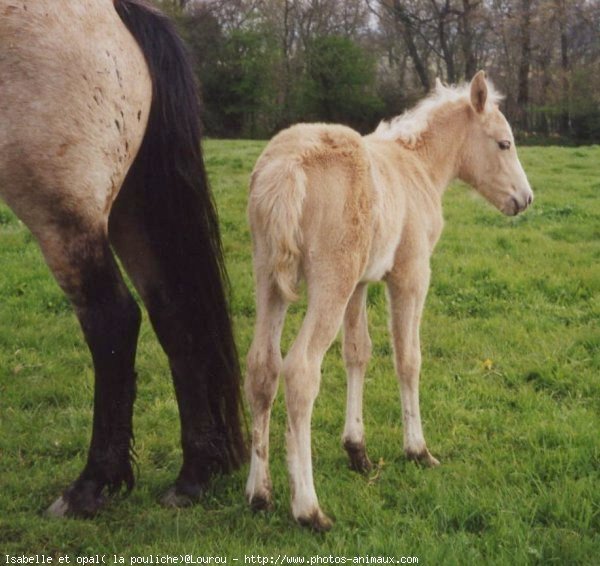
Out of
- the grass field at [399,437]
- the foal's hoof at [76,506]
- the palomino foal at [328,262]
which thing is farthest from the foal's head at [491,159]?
the foal's hoof at [76,506]

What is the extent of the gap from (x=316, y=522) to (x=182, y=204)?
159 centimetres

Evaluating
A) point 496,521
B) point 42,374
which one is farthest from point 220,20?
point 496,521

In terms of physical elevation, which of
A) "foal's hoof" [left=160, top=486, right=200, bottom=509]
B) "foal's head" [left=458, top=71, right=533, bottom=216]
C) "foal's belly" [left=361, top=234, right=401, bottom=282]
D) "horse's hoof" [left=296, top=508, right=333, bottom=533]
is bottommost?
"foal's hoof" [left=160, top=486, right=200, bottom=509]

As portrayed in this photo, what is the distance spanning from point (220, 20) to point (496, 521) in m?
30.7

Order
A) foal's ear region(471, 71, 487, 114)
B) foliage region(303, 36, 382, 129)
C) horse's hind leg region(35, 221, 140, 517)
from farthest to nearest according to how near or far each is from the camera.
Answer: foliage region(303, 36, 382, 129)
foal's ear region(471, 71, 487, 114)
horse's hind leg region(35, 221, 140, 517)

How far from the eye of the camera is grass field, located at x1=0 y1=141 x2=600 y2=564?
Answer: 2.81 metres

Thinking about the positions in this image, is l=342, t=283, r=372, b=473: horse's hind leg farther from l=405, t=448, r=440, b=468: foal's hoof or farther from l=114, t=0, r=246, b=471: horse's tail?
l=114, t=0, r=246, b=471: horse's tail

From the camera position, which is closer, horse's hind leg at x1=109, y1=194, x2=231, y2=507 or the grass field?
the grass field

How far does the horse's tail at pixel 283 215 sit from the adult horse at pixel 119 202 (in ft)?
1.59

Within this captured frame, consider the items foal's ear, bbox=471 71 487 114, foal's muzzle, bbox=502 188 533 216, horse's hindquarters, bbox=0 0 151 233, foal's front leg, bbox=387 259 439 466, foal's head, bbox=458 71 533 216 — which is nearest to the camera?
horse's hindquarters, bbox=0 0 151 233

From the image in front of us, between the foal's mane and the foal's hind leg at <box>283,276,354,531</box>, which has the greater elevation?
the foal's mane

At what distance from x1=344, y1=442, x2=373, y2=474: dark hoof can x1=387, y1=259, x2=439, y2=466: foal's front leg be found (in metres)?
0.24

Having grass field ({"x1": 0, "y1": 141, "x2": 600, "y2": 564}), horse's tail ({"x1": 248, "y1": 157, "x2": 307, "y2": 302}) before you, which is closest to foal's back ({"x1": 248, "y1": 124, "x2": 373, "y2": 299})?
horse's tail ({"x1": 248, "y1": 157, "x2": 307, "y2": 302})

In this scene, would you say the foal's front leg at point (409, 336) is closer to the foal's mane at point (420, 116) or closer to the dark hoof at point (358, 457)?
the dark hoof at point (358, 457)
